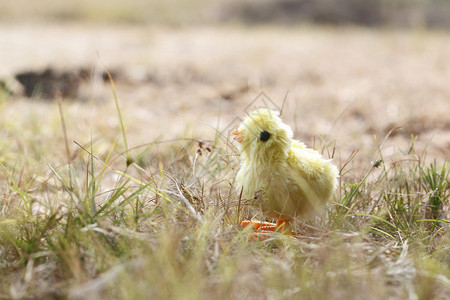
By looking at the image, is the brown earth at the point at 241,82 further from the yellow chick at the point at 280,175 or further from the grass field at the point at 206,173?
the yellow chick at the point at 280,175

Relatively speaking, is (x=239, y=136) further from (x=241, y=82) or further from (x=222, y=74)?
(x=222, y=74)

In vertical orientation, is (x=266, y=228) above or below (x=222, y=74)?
below

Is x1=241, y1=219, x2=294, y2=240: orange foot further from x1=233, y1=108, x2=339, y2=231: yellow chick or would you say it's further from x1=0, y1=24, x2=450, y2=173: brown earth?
x1=0, y1=24, x2=450, y2=173: brown earth

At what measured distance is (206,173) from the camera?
1688mm

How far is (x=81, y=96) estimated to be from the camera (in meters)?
3.72

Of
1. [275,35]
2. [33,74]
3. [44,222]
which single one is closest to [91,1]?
[275,35]

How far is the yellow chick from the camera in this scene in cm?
146

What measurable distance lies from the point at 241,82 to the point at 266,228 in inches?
114

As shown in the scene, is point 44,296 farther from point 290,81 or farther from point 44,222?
point 290,81

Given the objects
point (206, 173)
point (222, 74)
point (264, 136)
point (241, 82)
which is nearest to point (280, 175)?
point (264, 136)

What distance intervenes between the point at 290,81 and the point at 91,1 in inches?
272

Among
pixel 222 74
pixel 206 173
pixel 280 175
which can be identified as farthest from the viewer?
Answer: pixel 222 74

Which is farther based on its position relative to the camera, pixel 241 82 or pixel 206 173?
pixel 241 82

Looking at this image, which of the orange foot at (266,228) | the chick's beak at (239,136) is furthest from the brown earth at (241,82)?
the orange foot at (266,228)
